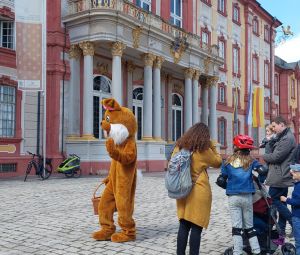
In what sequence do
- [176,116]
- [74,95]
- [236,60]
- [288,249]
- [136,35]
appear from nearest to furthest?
[288,249]
[74,95]
[136,35]
[176,116]
[236,60]

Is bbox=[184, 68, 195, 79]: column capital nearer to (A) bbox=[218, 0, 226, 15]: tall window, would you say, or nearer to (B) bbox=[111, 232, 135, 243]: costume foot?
(A) bbox=[218, 0, 226, 15]: tall window

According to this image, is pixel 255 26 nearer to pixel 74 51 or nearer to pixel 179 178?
pixel 74 51

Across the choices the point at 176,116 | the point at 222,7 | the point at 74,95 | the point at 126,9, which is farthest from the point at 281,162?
the point at 222,7

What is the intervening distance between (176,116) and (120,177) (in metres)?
21.9

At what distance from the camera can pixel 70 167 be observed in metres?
17.2

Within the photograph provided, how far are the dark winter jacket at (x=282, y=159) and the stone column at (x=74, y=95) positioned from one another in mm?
14190

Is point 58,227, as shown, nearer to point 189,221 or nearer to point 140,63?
point 189,221

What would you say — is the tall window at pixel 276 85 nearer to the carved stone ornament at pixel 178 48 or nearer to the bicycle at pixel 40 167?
the carved stone ornament at pixel 178 48

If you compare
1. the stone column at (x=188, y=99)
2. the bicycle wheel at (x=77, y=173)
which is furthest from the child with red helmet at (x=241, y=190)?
the stone column at (x=188, y=99)

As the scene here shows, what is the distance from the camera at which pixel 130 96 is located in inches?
929

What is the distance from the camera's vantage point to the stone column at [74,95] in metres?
19.8

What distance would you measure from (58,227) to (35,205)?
264cm

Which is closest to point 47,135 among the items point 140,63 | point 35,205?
point 140,63

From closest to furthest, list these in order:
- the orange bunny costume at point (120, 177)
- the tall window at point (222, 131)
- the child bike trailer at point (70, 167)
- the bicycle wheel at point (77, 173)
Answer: the orange bunny costume at point (120, 177)
the child bike trailer at point (70, 167)
the bicycle wheel at point (77, 173)
the tall window at point (222, 131)
